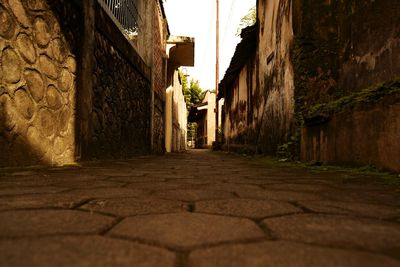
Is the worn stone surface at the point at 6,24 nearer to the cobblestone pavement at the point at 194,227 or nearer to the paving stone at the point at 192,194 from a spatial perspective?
the cobblestone pavement at the point at 194,227

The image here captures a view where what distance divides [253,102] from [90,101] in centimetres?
592

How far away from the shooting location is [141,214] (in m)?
1.18

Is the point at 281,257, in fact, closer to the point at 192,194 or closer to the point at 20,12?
the point at 192,194

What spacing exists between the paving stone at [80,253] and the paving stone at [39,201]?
48cm

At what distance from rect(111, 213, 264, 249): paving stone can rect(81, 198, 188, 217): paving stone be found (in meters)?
0.09

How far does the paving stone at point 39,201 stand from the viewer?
127 centimetres

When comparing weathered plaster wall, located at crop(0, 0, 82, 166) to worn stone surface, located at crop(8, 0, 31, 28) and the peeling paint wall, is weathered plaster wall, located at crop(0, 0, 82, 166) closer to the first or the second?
worn stone surface, located at crop(8, 0, 31, 28)

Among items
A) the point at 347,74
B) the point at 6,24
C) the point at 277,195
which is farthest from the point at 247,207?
the point at 347,74

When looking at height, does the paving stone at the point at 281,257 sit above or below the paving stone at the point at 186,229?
below

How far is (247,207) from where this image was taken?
52.7 inches

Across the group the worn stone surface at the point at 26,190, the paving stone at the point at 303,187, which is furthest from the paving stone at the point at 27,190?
the paving stone at the point at 303,187

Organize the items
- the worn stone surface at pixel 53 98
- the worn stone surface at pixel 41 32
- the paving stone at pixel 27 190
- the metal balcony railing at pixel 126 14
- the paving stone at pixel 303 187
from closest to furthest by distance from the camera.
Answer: the paving stone at pixel 27 190 < the paving stone at pixel 303 187 < the worn stone surface at pixel 41 32 < the worn stone surface at pixel 53 98 < the metal balcony railing at pixel 126 14

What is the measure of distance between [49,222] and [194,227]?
47cm

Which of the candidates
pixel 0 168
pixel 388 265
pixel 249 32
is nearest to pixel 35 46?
pixel 0 168
